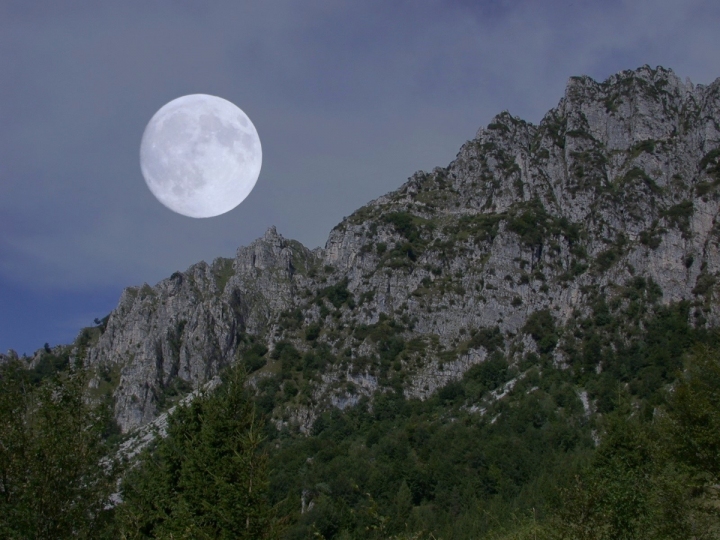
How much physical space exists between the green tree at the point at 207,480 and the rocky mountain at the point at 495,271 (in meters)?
79.4

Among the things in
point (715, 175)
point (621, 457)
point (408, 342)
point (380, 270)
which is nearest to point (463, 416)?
point (408, 342)

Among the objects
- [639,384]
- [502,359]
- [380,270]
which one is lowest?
[639,384]

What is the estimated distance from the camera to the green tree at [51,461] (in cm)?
1817

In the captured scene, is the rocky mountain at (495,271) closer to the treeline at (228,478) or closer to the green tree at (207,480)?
the treeline at (228,478)

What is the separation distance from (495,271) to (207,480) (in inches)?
4109

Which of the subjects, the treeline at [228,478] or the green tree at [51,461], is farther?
the treeline at [228,478]

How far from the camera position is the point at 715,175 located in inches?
4624

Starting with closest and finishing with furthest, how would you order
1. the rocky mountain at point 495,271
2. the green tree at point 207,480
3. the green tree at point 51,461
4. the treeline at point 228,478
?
1. the green tree at point 51,461
2. the treeline at point 228,478
3. the green tree at point 207,480
4. the rocky mountain at point 495,271

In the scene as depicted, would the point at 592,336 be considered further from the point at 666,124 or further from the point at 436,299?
the point at 666,124

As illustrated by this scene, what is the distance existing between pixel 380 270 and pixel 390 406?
33884 mm

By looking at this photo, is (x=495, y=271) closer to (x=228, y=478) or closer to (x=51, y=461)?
(x=228, y=478)

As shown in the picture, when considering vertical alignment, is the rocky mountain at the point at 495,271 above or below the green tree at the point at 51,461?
above

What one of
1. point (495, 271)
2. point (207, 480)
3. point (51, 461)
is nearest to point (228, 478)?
point (207, 480)

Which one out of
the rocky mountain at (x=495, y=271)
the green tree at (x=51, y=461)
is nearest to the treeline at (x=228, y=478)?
the green tree at (x=51, y=461)
